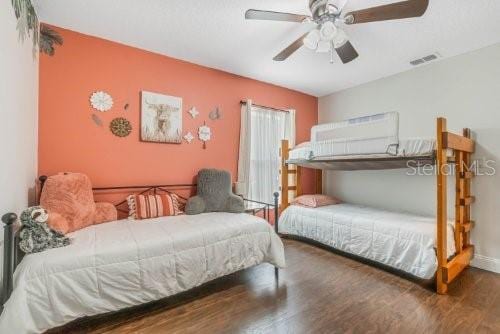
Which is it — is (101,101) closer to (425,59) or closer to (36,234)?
(36,234)

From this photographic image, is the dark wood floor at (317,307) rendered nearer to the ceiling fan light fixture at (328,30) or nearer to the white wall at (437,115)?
the white wall at (437,115)

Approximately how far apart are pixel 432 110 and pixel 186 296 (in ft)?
11.5

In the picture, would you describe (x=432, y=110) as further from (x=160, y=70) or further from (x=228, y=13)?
(x=160, y=70)

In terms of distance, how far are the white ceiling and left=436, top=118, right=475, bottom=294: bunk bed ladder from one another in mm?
A: 911

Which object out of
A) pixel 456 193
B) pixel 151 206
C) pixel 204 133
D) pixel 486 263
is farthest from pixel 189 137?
pixel 486 263

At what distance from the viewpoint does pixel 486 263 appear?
2.59m

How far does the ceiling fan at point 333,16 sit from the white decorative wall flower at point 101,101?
1691mm

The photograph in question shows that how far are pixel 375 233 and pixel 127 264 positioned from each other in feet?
8.01

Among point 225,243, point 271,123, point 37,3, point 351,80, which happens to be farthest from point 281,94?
point 37,3

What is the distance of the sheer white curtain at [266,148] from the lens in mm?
3648

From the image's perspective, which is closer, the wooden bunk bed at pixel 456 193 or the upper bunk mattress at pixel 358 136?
the wooden bunk bed at pixel 456 193

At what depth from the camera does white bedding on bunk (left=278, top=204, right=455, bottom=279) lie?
2270 mm

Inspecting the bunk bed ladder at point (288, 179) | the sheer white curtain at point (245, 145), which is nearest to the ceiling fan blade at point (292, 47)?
the sheer white curtain at point (245, 145)

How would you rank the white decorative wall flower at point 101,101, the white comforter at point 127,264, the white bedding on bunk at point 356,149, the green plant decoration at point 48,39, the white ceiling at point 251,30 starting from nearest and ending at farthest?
the white comforter at point 127,264 < the white ceiling at point 251,30 < the green plant decoration at point 48,39 < the white bedding on bunk at point 356,149 < the white decorative wall flower at point 101,101
